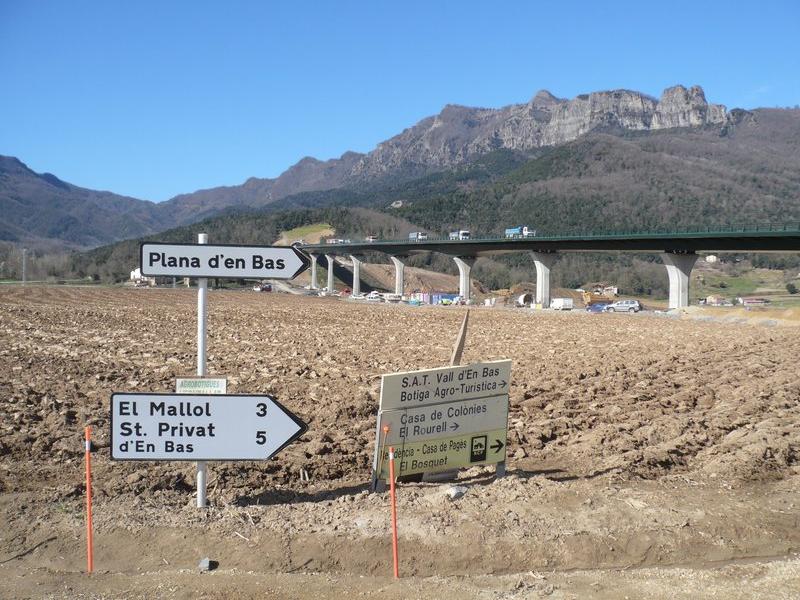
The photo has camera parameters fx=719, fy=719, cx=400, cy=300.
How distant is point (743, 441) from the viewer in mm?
9859

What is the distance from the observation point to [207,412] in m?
6.82

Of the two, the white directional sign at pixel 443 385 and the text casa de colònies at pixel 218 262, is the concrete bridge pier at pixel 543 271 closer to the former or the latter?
the white directional sign at pixel 443 385

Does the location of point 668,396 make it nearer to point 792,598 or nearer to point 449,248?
point 792,598

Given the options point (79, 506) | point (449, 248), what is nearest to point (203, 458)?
point (79, 506)

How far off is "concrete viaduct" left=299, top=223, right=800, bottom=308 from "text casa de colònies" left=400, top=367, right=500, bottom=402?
39.3 metres

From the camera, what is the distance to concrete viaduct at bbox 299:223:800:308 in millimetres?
53906

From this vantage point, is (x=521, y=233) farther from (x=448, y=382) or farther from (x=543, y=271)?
(x=448, y=382)

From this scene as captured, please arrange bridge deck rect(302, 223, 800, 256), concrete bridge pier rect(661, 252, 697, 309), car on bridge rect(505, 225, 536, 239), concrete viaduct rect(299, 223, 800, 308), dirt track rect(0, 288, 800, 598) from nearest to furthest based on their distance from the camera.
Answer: dirt track rect(0, 288, 800, 598), bridge deck rect(302, 223, 800, 256), concrete viaduct rect(299, 223, 800, 308), concrete bridge pier rect(661, 252, 697, 309), car on bridge rect(505, 225, 536, 239)

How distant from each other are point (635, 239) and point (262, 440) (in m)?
61.8

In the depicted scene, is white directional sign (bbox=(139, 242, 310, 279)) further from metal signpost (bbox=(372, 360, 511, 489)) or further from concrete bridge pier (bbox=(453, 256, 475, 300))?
concrete bridge pier (bbox=(453, 256, 475, 300))

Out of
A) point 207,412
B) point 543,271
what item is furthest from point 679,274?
point 207,412

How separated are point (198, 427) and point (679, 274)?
61.4 metres

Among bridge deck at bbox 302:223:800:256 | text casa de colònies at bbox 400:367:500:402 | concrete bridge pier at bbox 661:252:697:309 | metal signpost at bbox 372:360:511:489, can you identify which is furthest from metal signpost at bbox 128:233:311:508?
concrete bridge pier at bbox 661:252:697:309

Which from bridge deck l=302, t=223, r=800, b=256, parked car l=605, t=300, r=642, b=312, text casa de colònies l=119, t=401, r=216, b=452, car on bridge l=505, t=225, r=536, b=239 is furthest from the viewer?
car on bridge l=505, t=225, r=536, b=239
